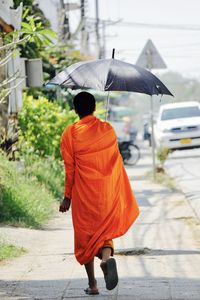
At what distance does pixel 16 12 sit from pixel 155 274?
847 centimetres

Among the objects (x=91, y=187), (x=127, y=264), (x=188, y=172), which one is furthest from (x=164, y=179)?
(x=91, y=187)

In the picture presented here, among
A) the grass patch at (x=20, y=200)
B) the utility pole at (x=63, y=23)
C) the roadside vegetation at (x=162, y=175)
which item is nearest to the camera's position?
the grass patch at (x=20, y=200)

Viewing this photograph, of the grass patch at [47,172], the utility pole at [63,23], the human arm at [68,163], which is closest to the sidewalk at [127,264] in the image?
the human arm at [68,163]

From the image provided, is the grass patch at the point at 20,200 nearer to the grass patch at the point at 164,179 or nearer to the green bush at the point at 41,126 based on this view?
the green bush at the point at 41,126

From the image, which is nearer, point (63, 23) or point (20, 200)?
point (20, 200)

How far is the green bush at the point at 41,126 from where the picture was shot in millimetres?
17875

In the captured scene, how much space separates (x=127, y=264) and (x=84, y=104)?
2.18 metres

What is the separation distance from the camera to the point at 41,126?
17.9m

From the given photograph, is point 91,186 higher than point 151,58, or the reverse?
point 91,186

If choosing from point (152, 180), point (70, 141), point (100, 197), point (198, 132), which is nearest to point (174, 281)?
point (100, 197)

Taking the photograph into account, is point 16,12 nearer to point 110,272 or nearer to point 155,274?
point 155,274

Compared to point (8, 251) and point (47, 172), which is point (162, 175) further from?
point (8, 251)

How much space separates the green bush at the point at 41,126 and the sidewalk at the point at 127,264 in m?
3.96

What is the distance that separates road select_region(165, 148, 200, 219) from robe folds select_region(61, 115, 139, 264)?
20.9 ft
